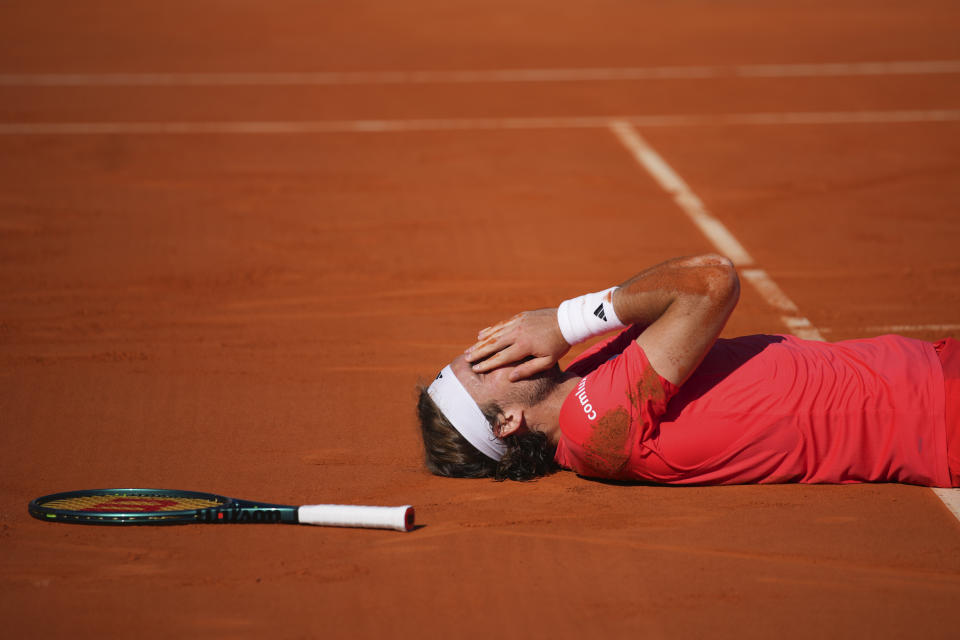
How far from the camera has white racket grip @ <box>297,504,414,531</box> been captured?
12.5 ft

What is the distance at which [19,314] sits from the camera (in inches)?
249

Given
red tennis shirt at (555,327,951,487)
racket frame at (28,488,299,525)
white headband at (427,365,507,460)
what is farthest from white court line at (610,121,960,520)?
racket frame at (28,488,299,525)

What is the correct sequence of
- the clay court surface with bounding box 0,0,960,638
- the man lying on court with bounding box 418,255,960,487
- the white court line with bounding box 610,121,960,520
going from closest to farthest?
1. the clay court surface with bounding box 0,0,960,638
2. the man lying on court with bounding box 418,255,960,487
3. the white court line with bounding box 610,121,960,520

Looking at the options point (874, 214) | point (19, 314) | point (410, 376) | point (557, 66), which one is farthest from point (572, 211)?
point (557, 66)

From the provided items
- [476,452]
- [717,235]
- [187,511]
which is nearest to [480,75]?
[717,235]

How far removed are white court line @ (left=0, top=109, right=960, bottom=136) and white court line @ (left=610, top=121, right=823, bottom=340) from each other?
0.53m

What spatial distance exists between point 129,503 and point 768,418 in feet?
8.34

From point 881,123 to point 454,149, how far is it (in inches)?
175

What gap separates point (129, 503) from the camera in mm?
4082

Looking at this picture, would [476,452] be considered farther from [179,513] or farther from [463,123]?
[463,123]

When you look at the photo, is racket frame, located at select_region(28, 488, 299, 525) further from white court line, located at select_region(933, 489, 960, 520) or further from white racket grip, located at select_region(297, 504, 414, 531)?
white court line, located at select_region(933, 489, 960, 520)

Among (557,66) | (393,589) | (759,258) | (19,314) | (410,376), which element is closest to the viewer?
(393,589)

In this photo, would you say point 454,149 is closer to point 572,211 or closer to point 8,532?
point 572,211

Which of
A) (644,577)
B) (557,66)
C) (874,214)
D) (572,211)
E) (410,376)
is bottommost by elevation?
(644,577)
